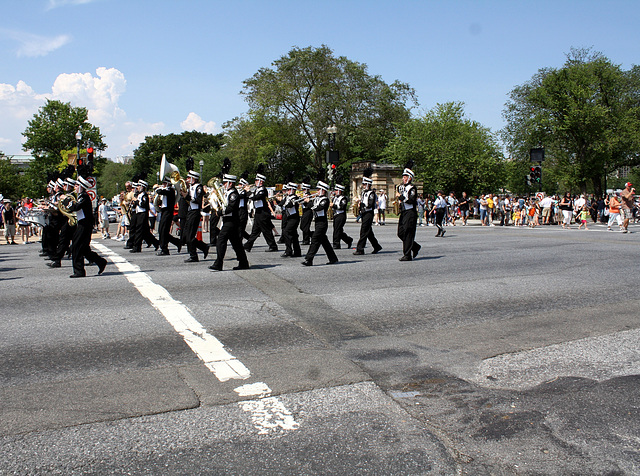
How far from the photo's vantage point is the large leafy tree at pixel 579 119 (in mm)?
51531

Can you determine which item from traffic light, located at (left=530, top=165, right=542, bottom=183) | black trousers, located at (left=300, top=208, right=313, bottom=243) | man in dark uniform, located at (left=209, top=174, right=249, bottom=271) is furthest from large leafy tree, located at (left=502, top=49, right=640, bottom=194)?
man in dark uniform, located at (left=209, top=174, right=249, bottom=271)

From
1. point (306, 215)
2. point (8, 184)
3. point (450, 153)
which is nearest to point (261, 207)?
point (306, 215)

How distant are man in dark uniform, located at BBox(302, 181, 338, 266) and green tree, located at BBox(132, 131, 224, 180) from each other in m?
91.9

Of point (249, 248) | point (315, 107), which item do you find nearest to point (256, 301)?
point (249, 248)

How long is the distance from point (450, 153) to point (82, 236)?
3967 centimetres

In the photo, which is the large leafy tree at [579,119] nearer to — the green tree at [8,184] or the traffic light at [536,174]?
the traffic light at [536,174]

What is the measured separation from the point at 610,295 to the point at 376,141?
47.6 meters

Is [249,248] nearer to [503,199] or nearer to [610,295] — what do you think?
[610,295]

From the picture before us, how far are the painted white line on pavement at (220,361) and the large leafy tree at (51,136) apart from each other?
79.2 meters

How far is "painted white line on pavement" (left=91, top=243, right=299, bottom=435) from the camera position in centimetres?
389

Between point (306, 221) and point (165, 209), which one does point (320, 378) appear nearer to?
point (165, 209)

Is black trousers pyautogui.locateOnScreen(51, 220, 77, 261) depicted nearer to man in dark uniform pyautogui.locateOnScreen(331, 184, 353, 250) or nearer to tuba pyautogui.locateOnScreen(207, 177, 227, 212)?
tuba pyautogui.locateOnScreen(207, 177, 227, 212)

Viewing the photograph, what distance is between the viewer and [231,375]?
476 centimetres

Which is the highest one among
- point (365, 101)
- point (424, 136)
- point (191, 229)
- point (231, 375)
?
point (365, 101)
